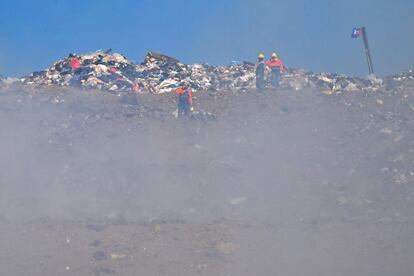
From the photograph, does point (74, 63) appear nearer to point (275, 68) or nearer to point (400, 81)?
point (275, 68)

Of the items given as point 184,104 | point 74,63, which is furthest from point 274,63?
point 74,63

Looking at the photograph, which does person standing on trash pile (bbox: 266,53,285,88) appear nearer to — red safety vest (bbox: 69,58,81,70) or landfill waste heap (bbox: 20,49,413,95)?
landfill waste heap (bbox: 20,49,413,95)

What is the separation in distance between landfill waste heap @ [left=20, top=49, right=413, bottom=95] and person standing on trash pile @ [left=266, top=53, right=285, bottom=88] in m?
0.27

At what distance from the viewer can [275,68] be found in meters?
17.8

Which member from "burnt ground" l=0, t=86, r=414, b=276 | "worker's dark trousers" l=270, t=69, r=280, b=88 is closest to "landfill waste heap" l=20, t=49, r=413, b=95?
"worker's dark trousers" l=270, t=69, r=280, b=88

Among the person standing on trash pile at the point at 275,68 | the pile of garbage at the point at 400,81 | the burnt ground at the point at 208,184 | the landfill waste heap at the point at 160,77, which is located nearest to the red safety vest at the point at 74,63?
the landfill waste heap at the point at 160,77

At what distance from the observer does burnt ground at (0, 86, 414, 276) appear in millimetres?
9359

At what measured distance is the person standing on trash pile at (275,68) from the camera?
17.7 metres

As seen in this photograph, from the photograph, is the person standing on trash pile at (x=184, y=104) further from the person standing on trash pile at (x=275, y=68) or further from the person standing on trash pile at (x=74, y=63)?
the person standing on trash pile at (x=74, y=63)

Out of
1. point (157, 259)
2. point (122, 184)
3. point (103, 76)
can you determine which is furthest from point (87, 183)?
point (103, 76)

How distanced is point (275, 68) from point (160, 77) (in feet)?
12.2

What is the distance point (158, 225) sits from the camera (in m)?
10.4

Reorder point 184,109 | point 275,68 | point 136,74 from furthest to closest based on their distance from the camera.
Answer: point 136,74
point 275,68
point 184,109

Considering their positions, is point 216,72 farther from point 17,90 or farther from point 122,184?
point 122,184
